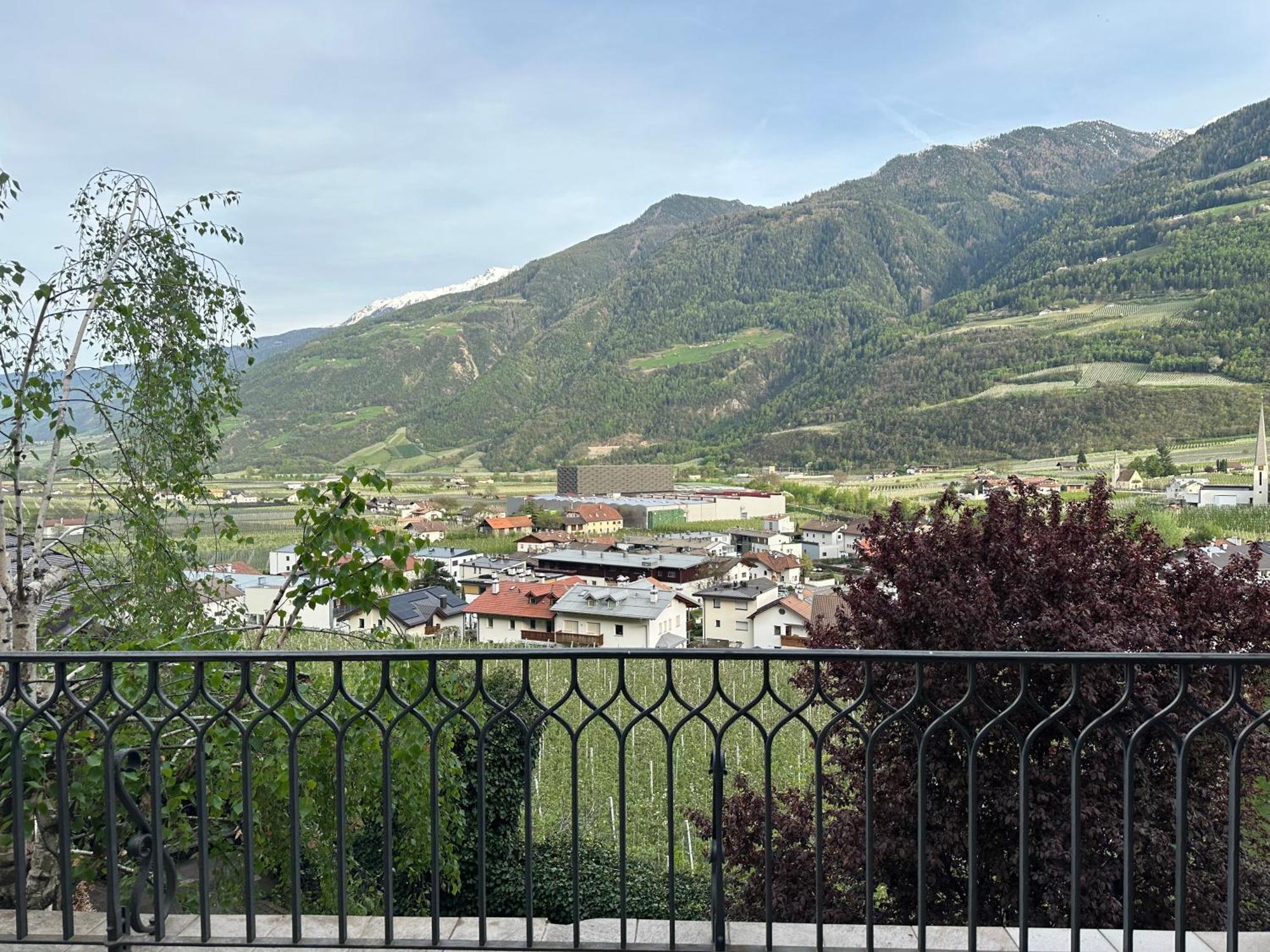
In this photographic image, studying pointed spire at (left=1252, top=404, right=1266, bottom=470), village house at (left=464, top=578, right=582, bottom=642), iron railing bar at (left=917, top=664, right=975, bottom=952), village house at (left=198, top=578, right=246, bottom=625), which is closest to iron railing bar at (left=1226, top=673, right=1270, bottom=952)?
iron railing bar at (left=917, top=664, right=975, bottom=952)

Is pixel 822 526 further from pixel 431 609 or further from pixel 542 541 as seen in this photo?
pixel 431 609

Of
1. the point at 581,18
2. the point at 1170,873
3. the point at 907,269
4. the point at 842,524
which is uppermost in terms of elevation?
the point at 907,269

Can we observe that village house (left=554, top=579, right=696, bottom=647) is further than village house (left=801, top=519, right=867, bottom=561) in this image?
No

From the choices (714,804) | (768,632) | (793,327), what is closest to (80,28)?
(714,804)

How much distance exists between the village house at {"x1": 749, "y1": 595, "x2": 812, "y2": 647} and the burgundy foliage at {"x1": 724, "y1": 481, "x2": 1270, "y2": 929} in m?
4.32

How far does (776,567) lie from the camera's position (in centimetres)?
1716

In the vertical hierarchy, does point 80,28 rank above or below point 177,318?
above

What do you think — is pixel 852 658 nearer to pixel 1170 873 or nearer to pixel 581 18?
pixel 1170 873

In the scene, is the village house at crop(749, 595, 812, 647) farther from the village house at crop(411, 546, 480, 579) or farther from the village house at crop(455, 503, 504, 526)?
the village house at crop(455, 503, 504, 526)

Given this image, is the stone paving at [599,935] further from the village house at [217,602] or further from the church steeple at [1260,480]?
the church steeple at [1260,480]

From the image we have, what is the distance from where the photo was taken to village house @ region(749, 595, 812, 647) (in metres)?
11.3

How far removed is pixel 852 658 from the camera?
177cm

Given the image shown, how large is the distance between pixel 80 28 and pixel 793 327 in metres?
71.9

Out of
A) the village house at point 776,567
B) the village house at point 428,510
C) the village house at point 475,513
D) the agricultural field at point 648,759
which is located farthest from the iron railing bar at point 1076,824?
the village house at point 475,513
